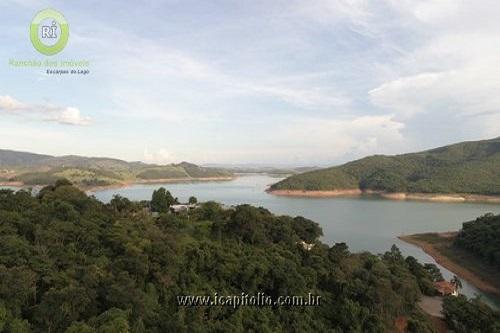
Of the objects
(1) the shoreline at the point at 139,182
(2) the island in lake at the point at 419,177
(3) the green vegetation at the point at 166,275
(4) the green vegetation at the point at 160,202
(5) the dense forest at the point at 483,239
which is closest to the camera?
(3) the green vegetation at the point at 166,275

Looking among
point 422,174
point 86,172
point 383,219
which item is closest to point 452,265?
point 383,219

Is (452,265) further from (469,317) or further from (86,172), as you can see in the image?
(86,172)

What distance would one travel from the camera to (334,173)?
83812 millimetres

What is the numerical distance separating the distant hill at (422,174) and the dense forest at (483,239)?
3649 centimetres

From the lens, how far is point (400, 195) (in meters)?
68.7

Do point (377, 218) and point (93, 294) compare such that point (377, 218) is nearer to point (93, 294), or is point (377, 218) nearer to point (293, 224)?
point (293, 224)

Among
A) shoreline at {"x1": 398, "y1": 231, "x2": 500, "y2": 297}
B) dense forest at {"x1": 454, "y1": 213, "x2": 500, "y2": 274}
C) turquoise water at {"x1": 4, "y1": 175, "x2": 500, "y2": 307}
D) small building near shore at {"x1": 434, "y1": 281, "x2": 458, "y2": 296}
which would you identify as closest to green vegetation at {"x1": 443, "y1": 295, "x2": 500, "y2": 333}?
small building near shore at {"x1": 434, "y1": 281, "x2": 458, "y2": 296}

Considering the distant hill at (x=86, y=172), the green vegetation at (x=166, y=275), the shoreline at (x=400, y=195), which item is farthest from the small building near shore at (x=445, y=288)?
the distant hill at (x=86, y=172)

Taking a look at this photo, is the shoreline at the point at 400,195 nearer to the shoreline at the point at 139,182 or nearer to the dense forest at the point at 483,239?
the dense forest at the point at 483,239

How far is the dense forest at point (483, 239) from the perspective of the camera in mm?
25750

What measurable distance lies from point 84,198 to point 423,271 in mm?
16729

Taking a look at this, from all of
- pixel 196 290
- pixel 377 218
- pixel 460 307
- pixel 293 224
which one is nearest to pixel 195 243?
pixel 196 290

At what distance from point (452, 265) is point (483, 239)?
290cm

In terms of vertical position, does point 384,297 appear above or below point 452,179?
below
